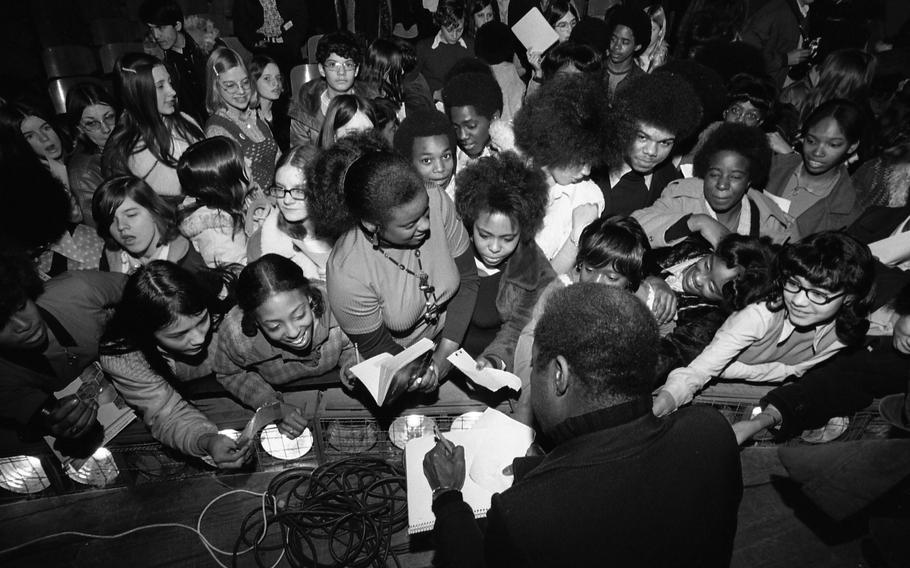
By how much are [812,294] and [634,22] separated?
2.85 metres

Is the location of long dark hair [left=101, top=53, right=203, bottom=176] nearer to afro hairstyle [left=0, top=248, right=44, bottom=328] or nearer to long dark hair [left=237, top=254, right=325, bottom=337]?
afro hairstyle [left=0, top=248, right=44, bottom=328]

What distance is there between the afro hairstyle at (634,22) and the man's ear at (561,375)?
359cm

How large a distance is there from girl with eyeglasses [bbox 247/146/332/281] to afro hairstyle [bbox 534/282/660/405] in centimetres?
158

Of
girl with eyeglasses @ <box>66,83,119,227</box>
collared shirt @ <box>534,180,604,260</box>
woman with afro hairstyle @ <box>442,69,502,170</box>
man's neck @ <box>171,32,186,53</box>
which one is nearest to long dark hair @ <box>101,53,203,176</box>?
girl with eyeglasses @ <box>66,83,119,227</box>

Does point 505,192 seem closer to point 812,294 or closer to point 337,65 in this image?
point 812,294

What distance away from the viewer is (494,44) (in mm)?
4066

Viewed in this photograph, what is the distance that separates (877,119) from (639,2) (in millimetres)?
2148

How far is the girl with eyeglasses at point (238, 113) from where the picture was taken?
3.30m

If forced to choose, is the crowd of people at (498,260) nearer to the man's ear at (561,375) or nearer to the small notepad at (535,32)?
the man's ear at (561,375)

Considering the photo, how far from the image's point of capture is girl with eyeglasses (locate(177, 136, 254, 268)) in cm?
261

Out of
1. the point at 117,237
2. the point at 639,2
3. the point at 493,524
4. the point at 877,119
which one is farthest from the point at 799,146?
the point at 117,237

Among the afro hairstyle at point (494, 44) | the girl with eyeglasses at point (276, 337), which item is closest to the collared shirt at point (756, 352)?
the girl with eyeglasses at point (276, 337)

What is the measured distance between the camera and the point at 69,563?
168 centimetres

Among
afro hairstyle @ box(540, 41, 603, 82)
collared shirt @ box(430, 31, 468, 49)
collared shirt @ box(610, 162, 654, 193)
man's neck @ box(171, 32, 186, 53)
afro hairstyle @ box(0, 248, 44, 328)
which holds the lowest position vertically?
afro hairstyle @ box(0, 248, 44, 328)
